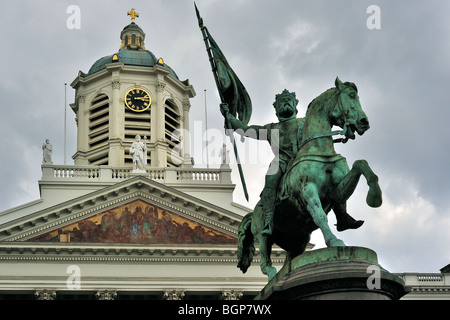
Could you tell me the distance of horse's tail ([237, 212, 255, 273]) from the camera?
1031 cm

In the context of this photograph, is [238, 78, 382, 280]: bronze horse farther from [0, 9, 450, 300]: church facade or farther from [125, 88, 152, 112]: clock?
[125, 88, 152, 112]: clock

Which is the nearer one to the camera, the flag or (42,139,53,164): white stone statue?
the flag

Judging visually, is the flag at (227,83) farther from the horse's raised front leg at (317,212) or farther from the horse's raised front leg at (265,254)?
the horse's raised front leg at (317,212)

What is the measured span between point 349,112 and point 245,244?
2264mm

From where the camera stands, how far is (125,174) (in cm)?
4366

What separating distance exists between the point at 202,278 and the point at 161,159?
12.5 meters

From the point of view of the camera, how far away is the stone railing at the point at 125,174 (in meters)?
43.2

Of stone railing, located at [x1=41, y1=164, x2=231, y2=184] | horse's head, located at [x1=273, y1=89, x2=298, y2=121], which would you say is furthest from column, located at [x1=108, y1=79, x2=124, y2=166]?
horse's head, located at [x1=273, y1=89, x2=298, y2=121]

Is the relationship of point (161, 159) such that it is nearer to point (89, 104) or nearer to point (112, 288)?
point (89, 104)

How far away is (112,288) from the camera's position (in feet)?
125

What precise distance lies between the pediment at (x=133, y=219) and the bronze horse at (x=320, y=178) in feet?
97.9

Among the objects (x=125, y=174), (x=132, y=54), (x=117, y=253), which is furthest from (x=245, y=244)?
(x=132, y=54)

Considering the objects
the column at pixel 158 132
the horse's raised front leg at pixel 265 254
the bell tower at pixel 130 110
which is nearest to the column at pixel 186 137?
the bell tower at pixel 130 110

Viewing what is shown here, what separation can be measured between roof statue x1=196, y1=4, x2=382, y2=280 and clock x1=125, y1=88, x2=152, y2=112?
42890 millimetres
